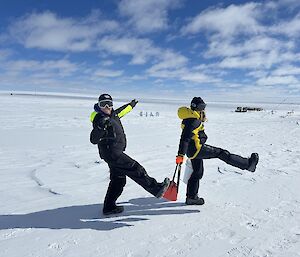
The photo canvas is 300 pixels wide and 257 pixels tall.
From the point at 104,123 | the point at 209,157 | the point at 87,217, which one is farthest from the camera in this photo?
the point at 209,157

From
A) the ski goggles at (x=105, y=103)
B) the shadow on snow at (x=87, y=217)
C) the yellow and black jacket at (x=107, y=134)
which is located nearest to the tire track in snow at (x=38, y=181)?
the shadow on snow at (x=87, y=217)

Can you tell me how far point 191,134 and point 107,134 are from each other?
4.24 feet

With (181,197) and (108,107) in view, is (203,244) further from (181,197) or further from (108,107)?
(108,107)

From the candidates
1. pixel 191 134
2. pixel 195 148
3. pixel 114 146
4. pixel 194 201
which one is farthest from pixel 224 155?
pixel 114 146

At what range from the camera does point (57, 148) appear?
10531 millimetres

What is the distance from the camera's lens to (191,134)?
499 cm

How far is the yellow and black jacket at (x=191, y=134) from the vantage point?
16.3ft

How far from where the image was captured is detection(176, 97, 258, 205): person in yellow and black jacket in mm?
4984

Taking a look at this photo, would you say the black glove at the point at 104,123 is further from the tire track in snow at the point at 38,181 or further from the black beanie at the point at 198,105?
the tire track in snow at the point at 38,181

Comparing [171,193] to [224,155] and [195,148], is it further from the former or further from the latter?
[224,155]

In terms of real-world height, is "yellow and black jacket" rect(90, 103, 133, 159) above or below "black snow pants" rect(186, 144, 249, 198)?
above

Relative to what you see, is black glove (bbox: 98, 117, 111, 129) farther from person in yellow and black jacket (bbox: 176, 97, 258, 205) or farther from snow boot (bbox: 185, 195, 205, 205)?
snow boot (bbox: 185, 195, 205, 205)

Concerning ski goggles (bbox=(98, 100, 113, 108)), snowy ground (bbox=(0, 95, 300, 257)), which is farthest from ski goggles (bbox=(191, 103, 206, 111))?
snowy ground (bbox=(0, 95, 300, 257))

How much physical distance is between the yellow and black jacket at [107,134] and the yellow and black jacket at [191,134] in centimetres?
94
